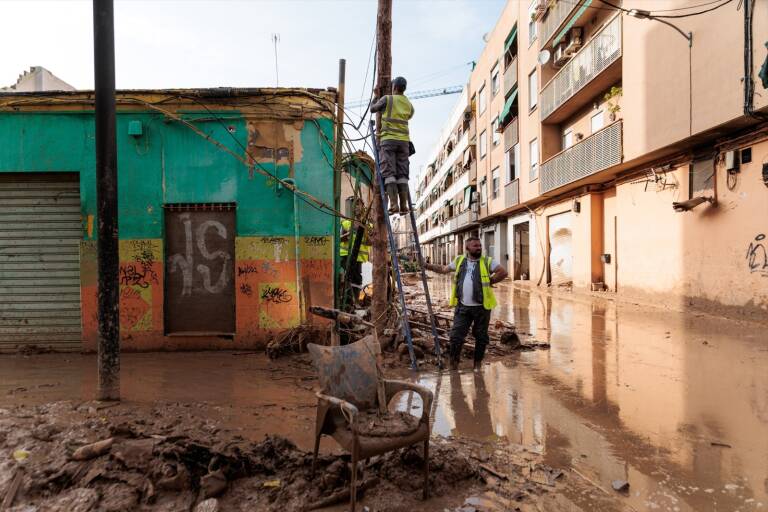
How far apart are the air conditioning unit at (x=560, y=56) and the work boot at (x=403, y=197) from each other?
53.6 ft

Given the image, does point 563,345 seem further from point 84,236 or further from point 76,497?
point 84,236

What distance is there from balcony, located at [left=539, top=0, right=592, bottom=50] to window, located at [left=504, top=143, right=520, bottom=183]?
595 cm

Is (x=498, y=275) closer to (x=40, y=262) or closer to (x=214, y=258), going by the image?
(x=214, y=258)

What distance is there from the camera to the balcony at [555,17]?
18.0 meters

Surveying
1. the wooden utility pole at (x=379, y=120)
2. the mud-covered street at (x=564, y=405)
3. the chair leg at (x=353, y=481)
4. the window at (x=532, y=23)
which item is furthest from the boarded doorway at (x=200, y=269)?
the window at (x=532, y=23)

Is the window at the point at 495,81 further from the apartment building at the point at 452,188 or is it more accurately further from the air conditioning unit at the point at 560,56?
the air conditioning unit at the point at 560,56

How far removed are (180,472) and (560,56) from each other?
21311 mm

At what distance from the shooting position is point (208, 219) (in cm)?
771

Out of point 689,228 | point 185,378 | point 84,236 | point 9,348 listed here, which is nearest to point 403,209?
point 185,378

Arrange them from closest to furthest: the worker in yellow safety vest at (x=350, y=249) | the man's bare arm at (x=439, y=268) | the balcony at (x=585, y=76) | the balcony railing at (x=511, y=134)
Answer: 1. the man's bare arm at (x=439, y=268)
2. the worker in yellow safety vest at (x=350, y=249)
3. the balcony at (x=585, y=76)
4. the balcony railing at (x=511, y=134)

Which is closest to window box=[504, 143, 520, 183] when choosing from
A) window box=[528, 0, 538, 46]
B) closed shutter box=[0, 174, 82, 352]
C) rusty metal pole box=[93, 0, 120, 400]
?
window box=[528, 0, 538, 46]

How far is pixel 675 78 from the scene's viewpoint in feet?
40.1

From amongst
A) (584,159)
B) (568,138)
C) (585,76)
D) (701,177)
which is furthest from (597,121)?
(701,177)

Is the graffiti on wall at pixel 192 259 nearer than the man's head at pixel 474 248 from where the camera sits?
No
